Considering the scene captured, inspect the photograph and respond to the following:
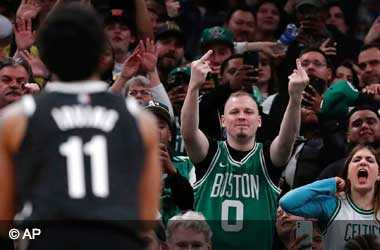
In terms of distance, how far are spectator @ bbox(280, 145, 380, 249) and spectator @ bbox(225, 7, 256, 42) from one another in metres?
4.64

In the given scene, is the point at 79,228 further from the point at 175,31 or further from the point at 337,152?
the point at 175,31

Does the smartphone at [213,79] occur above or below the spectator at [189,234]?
above

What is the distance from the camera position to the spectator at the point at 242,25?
13.3 meters

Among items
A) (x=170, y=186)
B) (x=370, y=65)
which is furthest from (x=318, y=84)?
(x=170, y=186)

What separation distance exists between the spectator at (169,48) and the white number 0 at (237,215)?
10.5ft

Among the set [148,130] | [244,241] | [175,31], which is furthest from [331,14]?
[148,130]

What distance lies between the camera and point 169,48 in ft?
40.3

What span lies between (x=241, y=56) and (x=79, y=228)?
713cm

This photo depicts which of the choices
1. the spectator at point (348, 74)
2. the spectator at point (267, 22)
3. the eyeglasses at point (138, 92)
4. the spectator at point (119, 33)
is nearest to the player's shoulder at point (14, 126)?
the eyeglasses at point (138, 92)

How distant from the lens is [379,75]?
38.2 ft

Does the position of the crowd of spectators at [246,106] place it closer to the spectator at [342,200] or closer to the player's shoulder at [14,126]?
the spectator at [342,200]

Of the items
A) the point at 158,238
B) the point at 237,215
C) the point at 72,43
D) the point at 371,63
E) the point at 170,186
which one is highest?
the point at 72,43

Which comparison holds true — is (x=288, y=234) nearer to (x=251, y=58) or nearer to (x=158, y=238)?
(x=158, y=238)

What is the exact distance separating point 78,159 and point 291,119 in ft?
14.8
